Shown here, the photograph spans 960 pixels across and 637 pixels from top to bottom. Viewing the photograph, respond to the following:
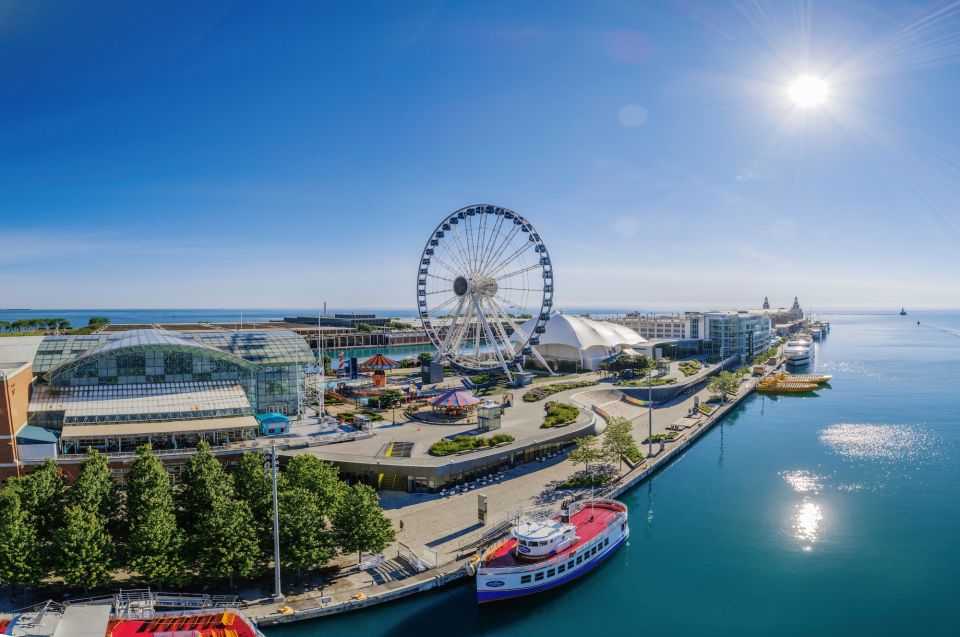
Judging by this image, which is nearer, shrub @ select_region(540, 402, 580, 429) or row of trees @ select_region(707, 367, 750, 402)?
shrub @ select_region(540, 402, 580, 429)

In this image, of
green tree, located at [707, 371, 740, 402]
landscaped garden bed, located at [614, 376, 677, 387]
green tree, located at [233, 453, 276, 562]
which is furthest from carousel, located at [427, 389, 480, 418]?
green tree, located at [707, 371, 740, 402]

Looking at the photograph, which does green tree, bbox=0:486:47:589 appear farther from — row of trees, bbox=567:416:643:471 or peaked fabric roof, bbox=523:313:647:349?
peaked fabric roof, bbox=523:313:647:349

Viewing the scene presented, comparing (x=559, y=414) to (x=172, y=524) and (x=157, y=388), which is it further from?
(x=172, y=524)

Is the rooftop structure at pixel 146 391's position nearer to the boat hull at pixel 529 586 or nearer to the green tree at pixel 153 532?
the green tree at pixel 153 532

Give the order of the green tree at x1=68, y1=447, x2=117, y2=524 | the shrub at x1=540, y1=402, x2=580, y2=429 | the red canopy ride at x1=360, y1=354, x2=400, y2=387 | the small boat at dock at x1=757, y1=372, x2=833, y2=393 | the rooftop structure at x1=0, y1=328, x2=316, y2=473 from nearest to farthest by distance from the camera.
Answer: the green tree at x1=68, y1=447, x2=117, y2=524, the rooftop structure at x1=0, y1=328, x2=316, y2=473, the shrub at x1=540, y1=402, x2=580, y2=429, the red canopy ride at x1=360, y1=354, x2=400, y2=387, the small boat at dock at x1=757, y1=372, x2=833, y2=393

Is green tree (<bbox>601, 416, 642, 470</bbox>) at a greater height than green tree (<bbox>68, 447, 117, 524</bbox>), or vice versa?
green tree (<bbox>68, 447, 117, 524</bbox>)

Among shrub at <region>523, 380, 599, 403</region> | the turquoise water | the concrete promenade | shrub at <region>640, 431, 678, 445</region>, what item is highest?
shrub at <region>523, 380, 599, 403</region>

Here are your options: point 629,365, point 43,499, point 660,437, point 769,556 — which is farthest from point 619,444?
point 629,365

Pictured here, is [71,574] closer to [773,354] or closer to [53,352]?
[53,352]
